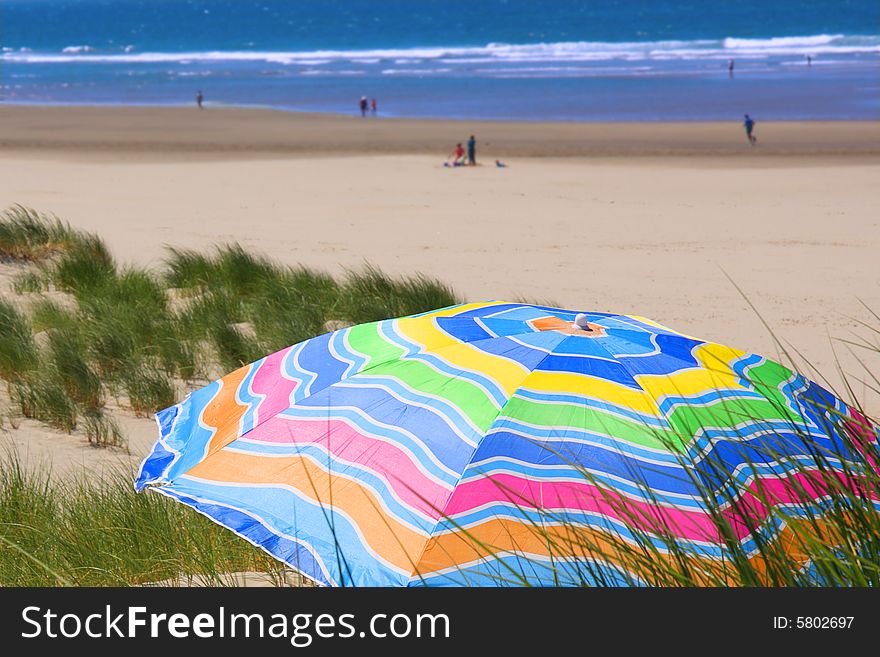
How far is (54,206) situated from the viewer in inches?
680

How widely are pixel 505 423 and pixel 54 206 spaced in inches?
602

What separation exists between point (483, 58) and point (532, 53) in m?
4.61

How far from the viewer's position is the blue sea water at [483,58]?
42719 millimetres

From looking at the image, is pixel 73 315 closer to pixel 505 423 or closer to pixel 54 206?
pixel 505 423

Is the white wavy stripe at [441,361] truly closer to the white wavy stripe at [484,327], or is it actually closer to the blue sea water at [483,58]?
the white wavy stripe at [484,327]

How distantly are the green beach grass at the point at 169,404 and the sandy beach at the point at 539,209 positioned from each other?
60 centimetres

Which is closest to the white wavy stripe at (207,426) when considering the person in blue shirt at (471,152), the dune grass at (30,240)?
the dune grass at (30,240)

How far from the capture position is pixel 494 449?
3.73 m

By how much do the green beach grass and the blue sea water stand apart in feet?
95.0

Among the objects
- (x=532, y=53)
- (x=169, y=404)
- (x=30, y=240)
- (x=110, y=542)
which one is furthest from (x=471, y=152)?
(x=532, y=53)

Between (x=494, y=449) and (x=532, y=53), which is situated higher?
(x=532, y=53)

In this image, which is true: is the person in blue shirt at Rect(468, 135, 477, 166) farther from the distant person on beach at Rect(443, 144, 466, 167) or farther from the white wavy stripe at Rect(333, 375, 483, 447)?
the white wavy stripe at Rect(333, 375, 483, 447)

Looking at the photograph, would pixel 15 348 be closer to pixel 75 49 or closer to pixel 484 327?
pixel 484 327
